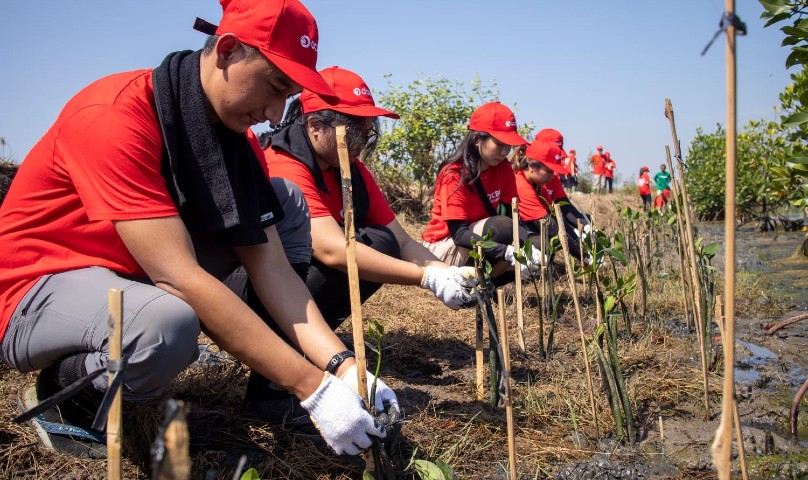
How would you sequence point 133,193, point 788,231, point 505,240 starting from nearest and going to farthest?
point 133,193 → point 505,240 → point 788,231

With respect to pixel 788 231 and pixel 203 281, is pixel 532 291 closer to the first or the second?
pixel 203 281

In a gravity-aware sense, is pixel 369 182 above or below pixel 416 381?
above

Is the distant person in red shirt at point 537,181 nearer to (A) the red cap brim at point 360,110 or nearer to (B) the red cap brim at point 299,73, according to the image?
(A) the red cap brim at point 360,110

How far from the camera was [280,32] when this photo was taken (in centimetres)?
165

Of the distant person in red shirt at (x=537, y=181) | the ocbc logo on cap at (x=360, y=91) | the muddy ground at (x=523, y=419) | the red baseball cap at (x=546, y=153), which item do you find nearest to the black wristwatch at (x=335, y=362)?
the muddy ground at (x=523, y=419)

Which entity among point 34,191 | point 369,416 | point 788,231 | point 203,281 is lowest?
point 788,231

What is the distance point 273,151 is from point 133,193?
127 cm

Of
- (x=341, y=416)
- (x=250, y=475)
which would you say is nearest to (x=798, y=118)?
(x=341, y=416)

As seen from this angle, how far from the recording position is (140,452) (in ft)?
6.08

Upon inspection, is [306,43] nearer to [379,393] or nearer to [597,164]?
[379,393]

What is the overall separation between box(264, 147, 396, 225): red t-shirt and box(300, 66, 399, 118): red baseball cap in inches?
9.0

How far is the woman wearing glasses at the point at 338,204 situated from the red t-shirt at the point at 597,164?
17.1 m

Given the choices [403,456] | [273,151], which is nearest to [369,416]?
[403,456]

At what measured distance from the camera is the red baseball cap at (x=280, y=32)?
5.37ft
